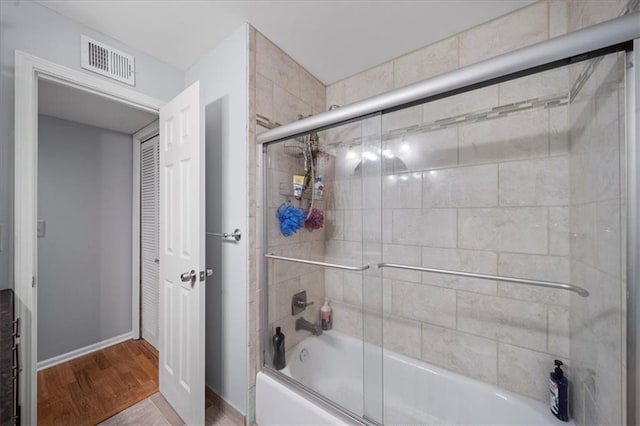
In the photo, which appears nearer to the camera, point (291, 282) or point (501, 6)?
point (501, 6)

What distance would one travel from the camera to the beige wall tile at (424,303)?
1.36m

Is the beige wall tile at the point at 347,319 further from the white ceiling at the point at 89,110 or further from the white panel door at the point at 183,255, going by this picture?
the white ceiling at the point at 89,110

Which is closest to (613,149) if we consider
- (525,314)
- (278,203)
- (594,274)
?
(594,274)

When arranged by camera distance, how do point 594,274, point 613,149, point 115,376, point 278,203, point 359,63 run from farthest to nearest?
point 115,376 → point 359,63 → point 278,203 → point 594,274 → point 613,149

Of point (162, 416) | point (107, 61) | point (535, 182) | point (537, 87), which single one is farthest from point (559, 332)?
point (107, 61)

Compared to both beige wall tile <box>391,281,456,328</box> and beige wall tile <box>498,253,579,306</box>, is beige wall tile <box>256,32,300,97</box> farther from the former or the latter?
beige wall tile <box>498,253,579,306</box>

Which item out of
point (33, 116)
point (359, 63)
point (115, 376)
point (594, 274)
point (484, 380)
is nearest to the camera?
point (594, 274)

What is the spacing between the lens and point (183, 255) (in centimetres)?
133

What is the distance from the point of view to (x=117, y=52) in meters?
1.36

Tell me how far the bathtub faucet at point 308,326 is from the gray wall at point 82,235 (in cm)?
184

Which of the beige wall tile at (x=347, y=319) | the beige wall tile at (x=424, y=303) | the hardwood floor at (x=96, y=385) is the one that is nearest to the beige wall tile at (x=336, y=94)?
the beige wall tile at (x=424, y=303)

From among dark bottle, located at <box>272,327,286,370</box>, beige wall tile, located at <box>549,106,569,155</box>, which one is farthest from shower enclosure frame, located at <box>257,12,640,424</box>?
dark bottle, located at <box>272,327,286,370</box>

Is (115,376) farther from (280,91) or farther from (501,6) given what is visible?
(501,6)

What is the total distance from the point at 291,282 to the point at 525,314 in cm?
125
